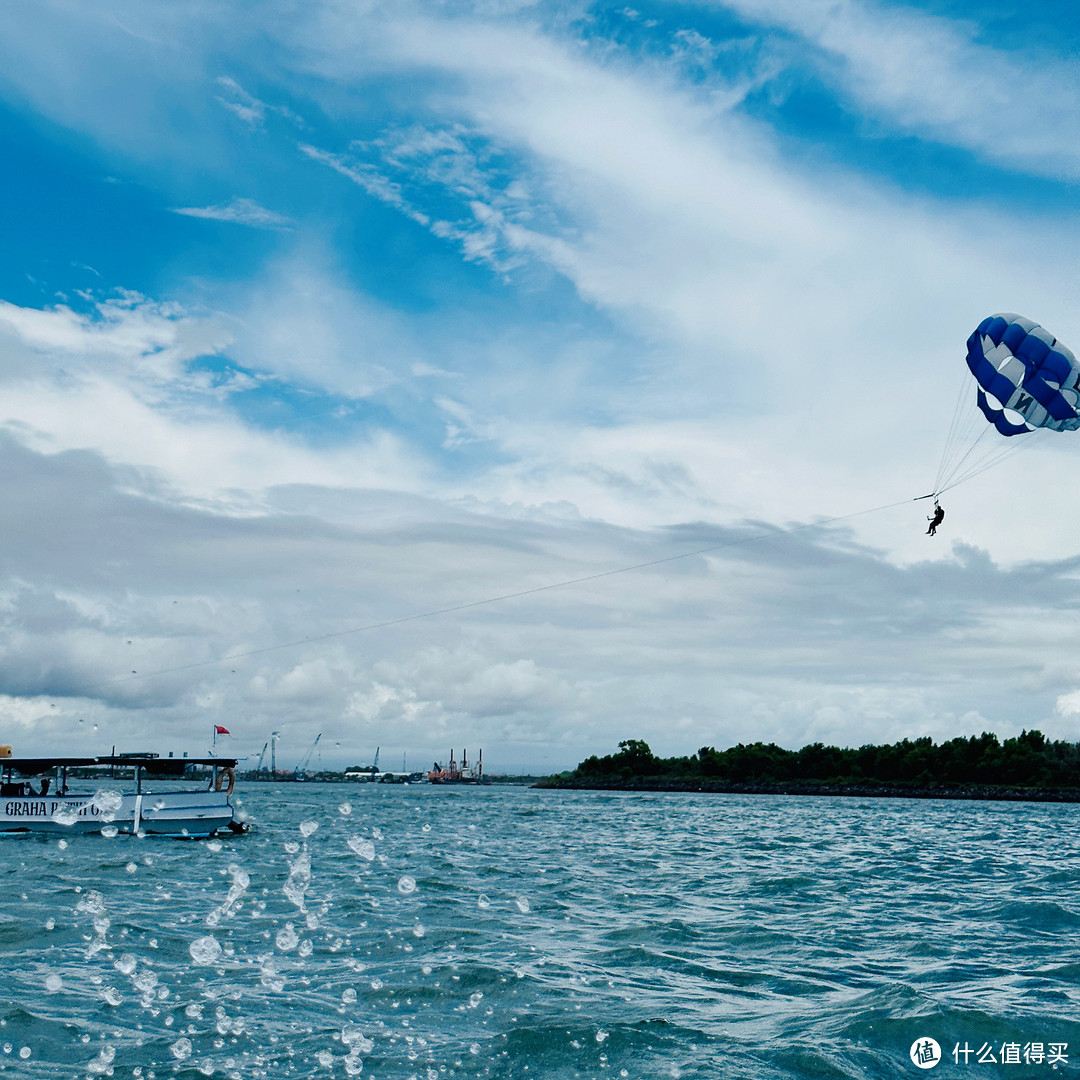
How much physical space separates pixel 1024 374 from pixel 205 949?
940 inches

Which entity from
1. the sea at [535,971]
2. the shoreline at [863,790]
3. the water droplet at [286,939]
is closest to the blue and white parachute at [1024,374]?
the sea at [535,971]

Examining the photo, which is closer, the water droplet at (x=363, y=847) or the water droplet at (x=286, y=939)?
the water droplet at (x=286, y=939)

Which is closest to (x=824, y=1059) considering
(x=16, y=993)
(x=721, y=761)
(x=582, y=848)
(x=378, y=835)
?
(x=16, y=993)

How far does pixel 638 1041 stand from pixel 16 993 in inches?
383

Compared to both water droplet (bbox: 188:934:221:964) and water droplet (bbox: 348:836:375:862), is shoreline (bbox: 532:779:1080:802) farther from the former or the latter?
water droplet (bbox: 188:934:221:964)

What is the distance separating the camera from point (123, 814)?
46781mm

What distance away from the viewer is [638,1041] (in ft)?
41.5

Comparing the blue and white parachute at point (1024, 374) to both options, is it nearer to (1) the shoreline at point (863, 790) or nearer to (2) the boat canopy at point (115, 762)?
(2) the boat canopy at point (115, 762)

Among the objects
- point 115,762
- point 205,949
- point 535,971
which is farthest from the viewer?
point 115,762

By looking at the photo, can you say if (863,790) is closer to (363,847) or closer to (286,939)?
(363,847)

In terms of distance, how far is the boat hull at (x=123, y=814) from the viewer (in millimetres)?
46000

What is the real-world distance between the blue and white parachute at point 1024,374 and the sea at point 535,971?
12.8m

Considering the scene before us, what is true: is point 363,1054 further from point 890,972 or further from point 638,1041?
point 890,972

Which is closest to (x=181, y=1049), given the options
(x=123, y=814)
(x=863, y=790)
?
(x=123, y=814)
